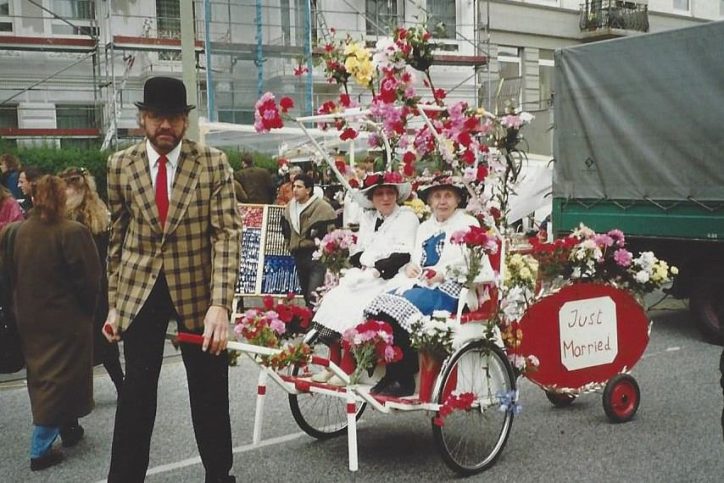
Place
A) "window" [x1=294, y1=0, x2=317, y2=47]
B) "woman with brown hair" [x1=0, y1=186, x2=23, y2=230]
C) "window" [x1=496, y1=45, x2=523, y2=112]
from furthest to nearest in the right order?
1. "window" [x1=496, y1=45, x2=523, y2=112]
2. "window" [x1=294, y1=0, x2=317, y2=47]
3. "woman with brown hair" [x1=0, y1=186, x2=23, y2=230]

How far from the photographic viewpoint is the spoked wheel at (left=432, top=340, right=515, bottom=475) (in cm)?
544

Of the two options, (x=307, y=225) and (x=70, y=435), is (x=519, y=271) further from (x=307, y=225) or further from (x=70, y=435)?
(x=307, y=225)

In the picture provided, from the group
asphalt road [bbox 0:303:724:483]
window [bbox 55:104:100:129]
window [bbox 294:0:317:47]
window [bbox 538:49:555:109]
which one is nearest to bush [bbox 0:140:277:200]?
A: window [bbox 55:104:100:129]

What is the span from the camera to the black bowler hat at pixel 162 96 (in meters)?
4.39

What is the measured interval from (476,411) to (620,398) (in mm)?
1522

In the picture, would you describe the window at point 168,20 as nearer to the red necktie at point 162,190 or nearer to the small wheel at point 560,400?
the small wheel at point 560,400

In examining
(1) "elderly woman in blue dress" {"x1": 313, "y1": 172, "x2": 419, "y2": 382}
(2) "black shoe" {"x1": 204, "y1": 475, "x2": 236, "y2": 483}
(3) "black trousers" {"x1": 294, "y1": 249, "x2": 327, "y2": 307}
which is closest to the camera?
(2) "black shoe" {"x1": 204, "y1": 475, "x2": 236, "y2": 483}

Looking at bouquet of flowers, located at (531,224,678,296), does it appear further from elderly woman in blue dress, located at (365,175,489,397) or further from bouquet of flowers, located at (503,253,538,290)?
elderly woman in blue dress, located at (365,175,489,397)

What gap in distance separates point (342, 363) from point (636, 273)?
8.10 ft

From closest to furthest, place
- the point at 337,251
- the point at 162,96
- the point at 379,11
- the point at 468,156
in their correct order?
the point at 162,96
the point at 468,156
the point at 337,251
the point at 379,11

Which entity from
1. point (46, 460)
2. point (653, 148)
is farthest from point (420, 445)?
point (653, 148)

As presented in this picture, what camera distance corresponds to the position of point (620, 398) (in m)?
6.72

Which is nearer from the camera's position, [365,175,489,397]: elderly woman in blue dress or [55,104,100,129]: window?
[365,175,489,397]: elderly woman in blue dress

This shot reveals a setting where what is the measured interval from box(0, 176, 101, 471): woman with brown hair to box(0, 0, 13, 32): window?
60.1 feet
